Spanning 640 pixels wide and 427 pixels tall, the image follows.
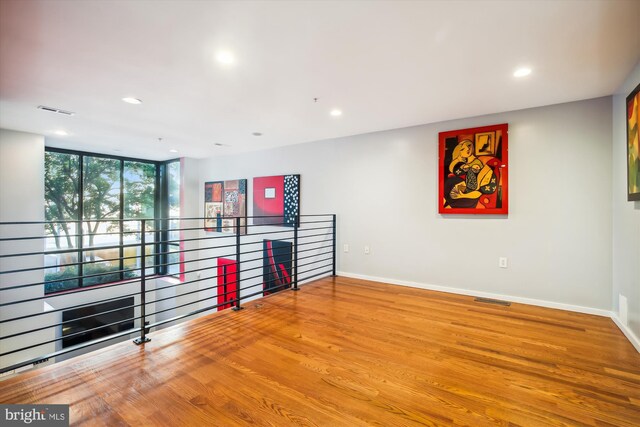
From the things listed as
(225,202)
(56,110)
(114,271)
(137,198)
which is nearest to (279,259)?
(225,202)

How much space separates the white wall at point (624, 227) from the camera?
7.72ft

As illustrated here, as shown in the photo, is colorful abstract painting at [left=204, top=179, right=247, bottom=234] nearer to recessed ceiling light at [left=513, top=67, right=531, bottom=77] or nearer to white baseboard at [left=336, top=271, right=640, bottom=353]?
white baseboard at [left=336, top=271, right=640, bottom=353]

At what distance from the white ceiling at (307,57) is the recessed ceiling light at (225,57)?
0.14 ft

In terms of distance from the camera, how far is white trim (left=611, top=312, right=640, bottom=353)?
7.64 ft

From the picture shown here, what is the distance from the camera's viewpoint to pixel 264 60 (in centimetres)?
232

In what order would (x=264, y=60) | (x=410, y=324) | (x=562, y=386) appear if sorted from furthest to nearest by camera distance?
(x=410, y=324), (x=264, y=60), (x=562, y=386)

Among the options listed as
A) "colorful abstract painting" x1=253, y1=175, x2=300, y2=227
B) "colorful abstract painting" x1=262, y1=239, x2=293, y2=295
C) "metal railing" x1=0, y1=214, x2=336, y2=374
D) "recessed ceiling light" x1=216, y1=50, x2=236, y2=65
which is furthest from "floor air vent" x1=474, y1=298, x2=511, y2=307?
"recessed ceiling light" x1=216, y1=50, x2=236, y2=65

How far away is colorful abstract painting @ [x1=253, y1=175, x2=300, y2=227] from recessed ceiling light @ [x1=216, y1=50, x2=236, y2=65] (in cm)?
290

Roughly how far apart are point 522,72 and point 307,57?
5.94 ft

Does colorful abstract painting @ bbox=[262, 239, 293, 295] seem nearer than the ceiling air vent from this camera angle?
No

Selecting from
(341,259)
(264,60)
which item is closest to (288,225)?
(341,259)

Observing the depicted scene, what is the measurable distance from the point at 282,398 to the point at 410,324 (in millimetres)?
1528

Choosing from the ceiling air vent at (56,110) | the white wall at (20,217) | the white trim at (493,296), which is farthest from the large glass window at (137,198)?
the white trim at (493,296)

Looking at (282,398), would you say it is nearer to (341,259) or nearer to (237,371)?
(237,371)
